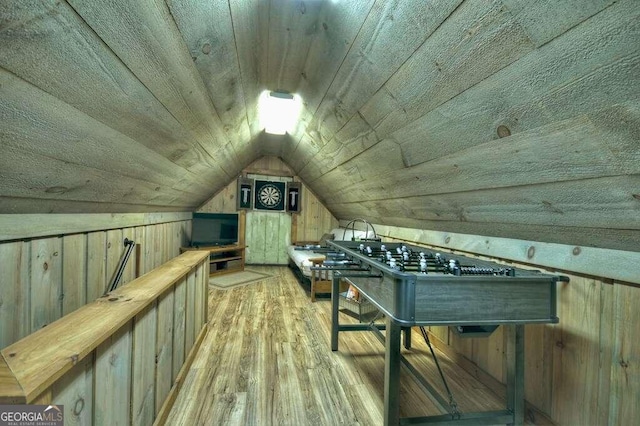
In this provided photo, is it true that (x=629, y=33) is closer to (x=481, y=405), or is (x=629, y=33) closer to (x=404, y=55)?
(x=404, y=55)

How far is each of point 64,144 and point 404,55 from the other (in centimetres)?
140

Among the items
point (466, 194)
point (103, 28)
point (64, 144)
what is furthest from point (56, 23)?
point (466, 194)

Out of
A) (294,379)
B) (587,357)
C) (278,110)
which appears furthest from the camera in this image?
(278,110)

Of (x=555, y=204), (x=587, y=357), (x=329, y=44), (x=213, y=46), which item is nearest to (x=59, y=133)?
(x=213, y=46)

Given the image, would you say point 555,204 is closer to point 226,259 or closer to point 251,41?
point 251,41

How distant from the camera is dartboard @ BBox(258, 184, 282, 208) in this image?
5864mm

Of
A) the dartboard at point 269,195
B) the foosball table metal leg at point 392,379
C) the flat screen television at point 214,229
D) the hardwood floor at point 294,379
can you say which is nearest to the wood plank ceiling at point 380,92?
the foosball table metal leg at point 392,379

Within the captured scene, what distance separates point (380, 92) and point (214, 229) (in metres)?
4.28

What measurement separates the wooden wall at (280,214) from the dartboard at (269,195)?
221 mm

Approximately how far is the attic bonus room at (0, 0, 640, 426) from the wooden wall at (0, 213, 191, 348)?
0.01 m

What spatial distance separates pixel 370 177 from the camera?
263 centimetres

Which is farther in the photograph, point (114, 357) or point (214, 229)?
point (214, 229)

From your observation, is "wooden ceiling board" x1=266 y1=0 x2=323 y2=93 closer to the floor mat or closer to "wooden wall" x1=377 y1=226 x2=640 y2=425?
"wooden wall" x1=377 y1=226 x2=640 y2=425

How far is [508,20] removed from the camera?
857mm
